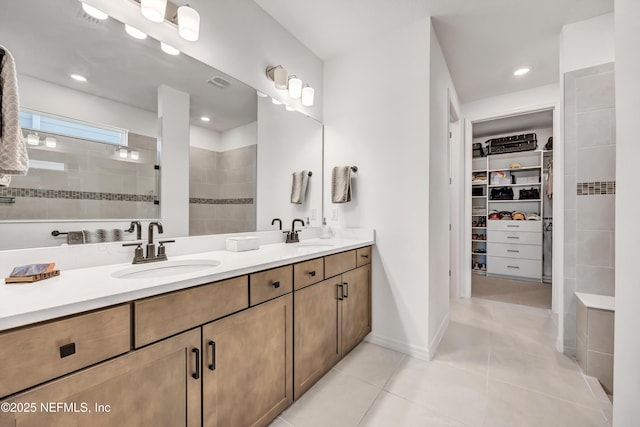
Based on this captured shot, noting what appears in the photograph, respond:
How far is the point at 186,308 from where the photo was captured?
3.07ft

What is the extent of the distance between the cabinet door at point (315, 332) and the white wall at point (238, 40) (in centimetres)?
151

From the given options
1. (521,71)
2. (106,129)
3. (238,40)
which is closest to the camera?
(106,129)

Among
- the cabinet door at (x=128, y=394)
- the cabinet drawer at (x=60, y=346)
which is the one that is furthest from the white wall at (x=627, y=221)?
the cabinet drawer at (x=60, y=346)

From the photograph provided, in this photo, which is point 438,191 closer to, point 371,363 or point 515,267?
point 371,363

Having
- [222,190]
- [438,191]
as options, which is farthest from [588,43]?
[222,190]

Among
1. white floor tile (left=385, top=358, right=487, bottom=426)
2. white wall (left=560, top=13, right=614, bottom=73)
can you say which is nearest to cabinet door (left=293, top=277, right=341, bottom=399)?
white floor tile (left=385, top=358, right=487, bottom=426)

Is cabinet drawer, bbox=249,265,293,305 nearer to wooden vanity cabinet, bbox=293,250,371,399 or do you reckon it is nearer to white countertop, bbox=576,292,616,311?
wooden vanity cabinet, bbox=293,250,371,399

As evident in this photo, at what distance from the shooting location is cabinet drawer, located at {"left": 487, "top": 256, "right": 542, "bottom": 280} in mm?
4156

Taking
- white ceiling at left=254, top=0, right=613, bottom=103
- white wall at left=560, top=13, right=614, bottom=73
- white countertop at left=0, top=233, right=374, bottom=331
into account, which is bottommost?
white countertop at left=0, top=233, right=374, bottom=331

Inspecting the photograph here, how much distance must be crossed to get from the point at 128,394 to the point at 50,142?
1027 millimetres

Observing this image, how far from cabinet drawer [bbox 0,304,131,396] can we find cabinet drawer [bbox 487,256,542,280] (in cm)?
513

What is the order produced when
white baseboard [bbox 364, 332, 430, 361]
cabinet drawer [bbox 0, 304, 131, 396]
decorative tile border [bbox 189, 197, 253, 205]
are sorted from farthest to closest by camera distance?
white baseboard [bbox 364, 332, 430, 361], decorative tile border [bbox 189, 197, 253, 205], cabinet drawer [bbox 0, 304, 131, 396]

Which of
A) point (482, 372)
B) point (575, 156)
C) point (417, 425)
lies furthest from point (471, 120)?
point (417, 425)

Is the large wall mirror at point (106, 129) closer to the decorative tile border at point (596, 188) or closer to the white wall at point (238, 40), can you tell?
the white wall at point (238, 40)
